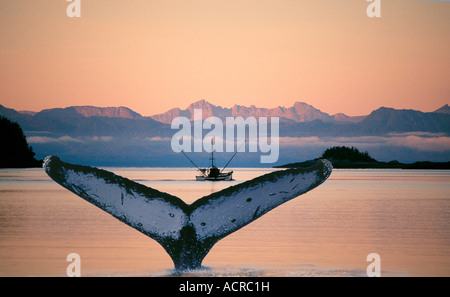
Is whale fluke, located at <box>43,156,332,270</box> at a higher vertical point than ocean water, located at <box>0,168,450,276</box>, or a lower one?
higher

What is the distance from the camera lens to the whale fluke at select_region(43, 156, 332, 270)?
8.34 metres

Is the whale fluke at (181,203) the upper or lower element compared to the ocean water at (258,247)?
upper

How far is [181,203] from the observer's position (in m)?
8.97

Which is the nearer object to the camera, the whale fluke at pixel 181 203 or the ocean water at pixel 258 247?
the whale fluke at pixel 181 203

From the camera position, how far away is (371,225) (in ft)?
86.7

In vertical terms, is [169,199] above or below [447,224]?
above

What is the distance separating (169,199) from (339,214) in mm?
25128

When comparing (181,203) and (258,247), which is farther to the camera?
(258,247)

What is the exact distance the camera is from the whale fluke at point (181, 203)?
328 inches

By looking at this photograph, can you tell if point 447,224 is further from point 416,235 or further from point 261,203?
point 261,203

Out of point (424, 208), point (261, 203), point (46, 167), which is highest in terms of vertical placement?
point (46, 167)

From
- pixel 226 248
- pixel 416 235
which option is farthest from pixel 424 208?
pixel 226 248

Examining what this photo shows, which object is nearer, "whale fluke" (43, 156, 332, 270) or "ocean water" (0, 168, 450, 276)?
"whale fluke" (43, 156, 332, 270)

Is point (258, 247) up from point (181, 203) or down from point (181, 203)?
down
